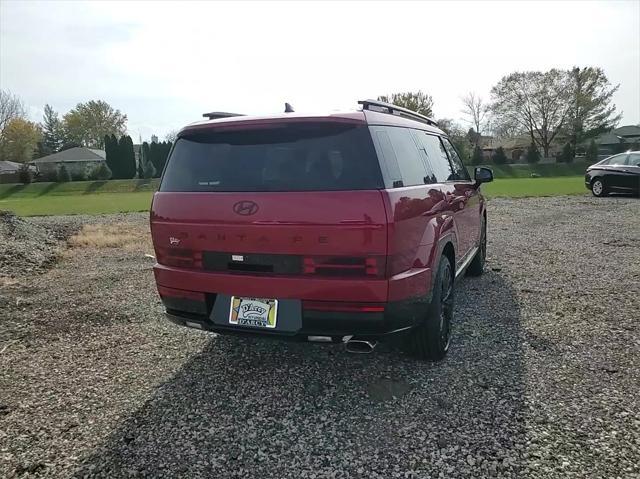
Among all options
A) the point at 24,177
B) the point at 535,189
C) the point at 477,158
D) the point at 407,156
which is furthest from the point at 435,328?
the point at 477,158

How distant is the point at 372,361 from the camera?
145 inches

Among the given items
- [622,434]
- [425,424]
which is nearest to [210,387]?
[425,424]

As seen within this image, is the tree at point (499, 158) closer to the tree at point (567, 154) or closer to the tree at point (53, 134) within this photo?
the tree at point (567, 154)

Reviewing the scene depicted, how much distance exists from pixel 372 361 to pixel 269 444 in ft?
4.15

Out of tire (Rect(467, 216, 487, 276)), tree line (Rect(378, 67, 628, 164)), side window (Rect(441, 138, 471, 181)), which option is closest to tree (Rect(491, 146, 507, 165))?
tree line (Rect(378, 67, 628, 164))

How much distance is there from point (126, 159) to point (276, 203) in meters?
50.7

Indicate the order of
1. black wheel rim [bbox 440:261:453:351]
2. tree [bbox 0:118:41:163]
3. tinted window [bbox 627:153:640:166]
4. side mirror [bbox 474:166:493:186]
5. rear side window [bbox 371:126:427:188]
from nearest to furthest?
rear side window [bbox 371:126:427:188] < black wheel rim [bbox 440:261:453:351] < side mirror [bbox 474:166:493:186] < tinted window [bbox 627:153:640:166] < tree [bbox 0:118:41:163]

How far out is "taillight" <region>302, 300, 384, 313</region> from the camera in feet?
9.26

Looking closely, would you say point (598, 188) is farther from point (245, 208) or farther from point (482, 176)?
point (245, 208)

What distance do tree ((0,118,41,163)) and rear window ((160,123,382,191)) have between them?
85.1 m

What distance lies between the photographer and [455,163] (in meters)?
5.18

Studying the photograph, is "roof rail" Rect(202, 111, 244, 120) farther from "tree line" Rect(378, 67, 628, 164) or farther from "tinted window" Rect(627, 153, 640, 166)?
"tree line" Rect(378, 67, 628, 164)

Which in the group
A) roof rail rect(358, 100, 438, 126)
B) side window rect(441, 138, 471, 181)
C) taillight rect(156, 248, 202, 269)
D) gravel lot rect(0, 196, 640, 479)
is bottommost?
gravel lot rect(0, 196, 640, 479)

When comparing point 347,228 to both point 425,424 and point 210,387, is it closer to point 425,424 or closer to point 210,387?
point 425,424
